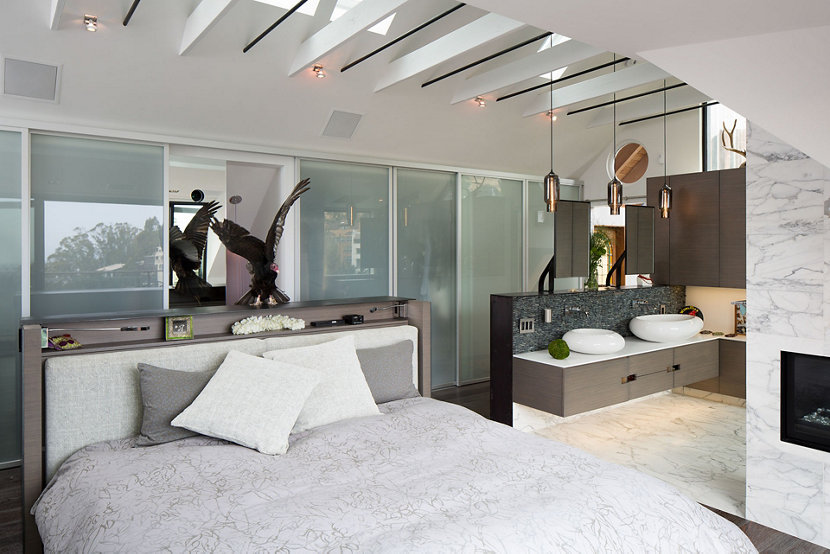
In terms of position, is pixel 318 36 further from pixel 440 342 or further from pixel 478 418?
pixel 440 342

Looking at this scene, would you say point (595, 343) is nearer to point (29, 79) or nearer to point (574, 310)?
point (574, 310)

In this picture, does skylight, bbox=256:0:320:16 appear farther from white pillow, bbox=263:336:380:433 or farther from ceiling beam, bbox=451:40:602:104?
white pillow, bbox=263:336:380:433

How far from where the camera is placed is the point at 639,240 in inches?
193

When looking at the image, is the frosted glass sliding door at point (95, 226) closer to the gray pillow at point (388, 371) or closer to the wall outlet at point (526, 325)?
the gray pillow at point (388, 371)

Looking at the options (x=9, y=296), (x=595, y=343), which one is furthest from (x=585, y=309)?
(x=9, y=296)

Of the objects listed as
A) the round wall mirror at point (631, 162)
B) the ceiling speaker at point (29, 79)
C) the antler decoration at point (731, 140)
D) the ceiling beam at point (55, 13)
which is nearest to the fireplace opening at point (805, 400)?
the antler decoration at point (731, 140)

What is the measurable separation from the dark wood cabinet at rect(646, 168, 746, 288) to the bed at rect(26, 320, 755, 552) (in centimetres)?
325

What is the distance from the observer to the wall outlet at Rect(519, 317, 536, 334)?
399cm

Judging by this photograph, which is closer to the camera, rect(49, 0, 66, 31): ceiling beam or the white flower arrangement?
rect(49, 0, 66, 31): ceiling beam

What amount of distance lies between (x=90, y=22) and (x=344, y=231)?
2425 millimetres

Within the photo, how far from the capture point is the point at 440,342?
18.6ft

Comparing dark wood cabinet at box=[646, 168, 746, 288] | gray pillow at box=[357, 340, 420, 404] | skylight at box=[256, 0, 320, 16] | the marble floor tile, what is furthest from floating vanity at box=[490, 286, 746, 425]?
skylight at box=[256, 0, 320, 16]

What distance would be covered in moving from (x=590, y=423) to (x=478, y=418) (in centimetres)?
214

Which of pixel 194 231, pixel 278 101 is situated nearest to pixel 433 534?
pixel 278 101
